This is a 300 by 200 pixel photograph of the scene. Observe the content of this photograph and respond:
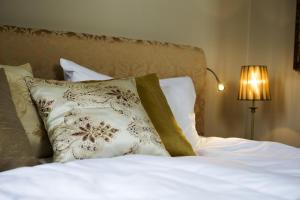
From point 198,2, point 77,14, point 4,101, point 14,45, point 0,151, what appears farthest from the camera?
point 198,2

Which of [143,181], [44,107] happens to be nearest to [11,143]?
[44,107]

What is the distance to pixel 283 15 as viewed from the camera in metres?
2.68

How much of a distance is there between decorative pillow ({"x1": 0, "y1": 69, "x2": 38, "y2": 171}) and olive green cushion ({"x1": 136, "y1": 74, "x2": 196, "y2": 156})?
22.0 inches

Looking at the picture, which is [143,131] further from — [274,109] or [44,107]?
[274,109]

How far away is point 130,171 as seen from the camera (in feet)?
3.30

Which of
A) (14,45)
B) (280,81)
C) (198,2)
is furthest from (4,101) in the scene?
(280,81)

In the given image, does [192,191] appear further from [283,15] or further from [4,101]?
[283,15]

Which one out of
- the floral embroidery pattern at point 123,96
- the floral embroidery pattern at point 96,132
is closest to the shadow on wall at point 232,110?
the floral embroidery pattern at point 123,96

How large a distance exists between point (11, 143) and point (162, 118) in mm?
665

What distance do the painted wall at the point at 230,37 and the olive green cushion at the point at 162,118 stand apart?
650 mm

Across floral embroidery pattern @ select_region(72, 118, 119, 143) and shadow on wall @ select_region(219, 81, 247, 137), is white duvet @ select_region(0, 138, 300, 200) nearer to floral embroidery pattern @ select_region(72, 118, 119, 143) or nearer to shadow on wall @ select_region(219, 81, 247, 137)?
floral embroidery pattern @ select_region(72, 118, 119, 143)

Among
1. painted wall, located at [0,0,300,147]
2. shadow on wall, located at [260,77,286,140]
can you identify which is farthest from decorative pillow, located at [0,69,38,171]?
shadow on wall, located at [260,77,286,140]

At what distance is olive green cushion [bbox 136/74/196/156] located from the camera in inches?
57.7

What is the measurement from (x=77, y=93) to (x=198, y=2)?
1.56 meters
